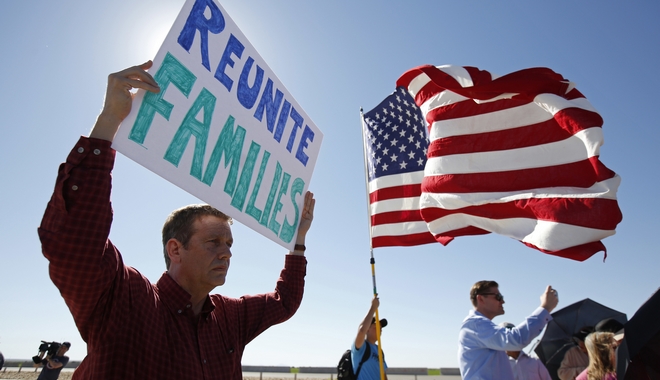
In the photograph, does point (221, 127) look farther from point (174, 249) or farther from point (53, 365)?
point (53, 365)

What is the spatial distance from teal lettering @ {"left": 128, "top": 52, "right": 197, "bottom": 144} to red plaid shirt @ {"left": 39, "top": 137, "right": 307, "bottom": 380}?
22cm

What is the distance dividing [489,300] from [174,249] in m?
4.03

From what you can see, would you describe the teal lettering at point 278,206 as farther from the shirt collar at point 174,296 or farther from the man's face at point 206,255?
the shirt collar at point 174,296

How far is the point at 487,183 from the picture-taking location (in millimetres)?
5270

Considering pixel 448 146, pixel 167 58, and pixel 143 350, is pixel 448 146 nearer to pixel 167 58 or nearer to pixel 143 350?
pixel 167 58

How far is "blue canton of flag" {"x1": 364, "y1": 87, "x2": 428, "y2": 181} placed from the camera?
6316mm

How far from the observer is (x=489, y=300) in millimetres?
5371

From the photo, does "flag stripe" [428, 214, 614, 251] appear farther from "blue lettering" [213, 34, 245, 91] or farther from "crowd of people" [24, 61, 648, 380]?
"blue lettering" [213, 34, 245, 91]

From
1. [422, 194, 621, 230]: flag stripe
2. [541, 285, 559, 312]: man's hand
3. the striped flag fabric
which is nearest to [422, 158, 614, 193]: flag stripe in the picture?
the striped flag fabric

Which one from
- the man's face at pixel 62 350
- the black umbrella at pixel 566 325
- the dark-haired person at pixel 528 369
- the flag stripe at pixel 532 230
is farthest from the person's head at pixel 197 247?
the man's face at pixel 62 350

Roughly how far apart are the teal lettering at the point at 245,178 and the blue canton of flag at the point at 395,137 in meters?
3.58

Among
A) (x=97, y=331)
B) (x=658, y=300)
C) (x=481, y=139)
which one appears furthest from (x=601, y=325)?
(x=97, y=331)

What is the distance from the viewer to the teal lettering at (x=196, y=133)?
2285 mm

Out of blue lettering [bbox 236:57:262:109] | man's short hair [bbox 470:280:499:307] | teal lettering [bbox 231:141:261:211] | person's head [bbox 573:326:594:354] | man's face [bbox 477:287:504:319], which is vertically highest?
blue lettering [bbox 236:57:262:109]
